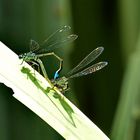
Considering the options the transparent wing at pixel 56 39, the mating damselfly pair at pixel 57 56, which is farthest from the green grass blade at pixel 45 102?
the transparent wing at pixel 56 39

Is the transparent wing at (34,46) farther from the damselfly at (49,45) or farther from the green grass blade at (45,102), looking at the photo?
the green grass blade at (45,102)

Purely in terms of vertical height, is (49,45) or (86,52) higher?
(49,45)

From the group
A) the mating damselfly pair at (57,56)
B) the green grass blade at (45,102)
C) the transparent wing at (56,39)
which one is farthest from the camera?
the transparent wing at (56,39)

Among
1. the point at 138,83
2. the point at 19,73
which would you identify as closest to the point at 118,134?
the point at 138,83

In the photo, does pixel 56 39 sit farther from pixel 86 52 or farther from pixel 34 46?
pixel 86 52

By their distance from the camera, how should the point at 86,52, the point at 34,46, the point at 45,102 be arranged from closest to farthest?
1. the point at 45,102
2. the point at 34,46
3. the point at 86,52

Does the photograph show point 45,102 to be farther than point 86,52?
No

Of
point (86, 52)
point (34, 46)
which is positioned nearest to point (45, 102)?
point (34, 46)

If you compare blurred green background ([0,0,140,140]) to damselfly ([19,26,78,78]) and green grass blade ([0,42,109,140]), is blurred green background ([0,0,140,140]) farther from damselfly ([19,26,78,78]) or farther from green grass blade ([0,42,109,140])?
green grass blade ([0,42,109,140])
